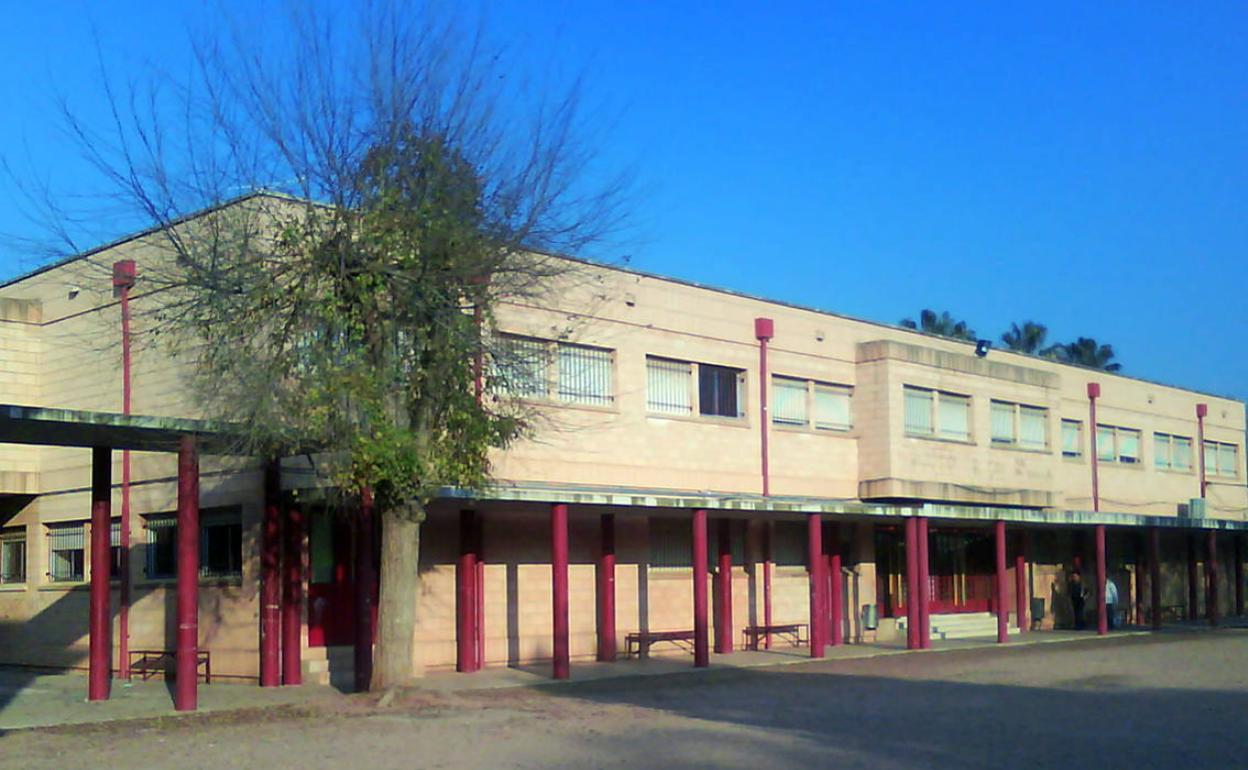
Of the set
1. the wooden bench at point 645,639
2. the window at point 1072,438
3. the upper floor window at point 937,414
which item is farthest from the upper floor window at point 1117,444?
the wooden bench at point 645,639

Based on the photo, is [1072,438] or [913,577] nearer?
[913,577]

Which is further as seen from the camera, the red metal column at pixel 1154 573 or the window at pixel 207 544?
the red metal column at pixel 1154 573

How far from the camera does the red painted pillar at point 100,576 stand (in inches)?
742

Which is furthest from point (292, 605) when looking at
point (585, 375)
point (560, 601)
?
point (585, 375)

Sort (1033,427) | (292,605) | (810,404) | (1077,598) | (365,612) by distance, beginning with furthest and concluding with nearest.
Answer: (1077,598) < (1033,427) < (810,404) < (292,605) < (365,612)

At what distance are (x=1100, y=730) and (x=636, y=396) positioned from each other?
42.5 feet

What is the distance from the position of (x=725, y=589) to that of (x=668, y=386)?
4.32 metres

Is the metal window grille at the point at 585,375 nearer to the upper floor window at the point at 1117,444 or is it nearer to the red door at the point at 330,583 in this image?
the red door at the point at 330,583

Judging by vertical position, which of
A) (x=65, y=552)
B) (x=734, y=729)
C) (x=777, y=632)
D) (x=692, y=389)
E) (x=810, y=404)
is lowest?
(x=777, y=632)

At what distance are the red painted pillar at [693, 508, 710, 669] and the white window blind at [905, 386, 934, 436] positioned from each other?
949cm

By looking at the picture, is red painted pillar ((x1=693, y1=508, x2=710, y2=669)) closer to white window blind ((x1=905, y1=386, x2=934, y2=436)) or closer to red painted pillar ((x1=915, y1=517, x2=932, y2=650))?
red painted pillar ((x1=915, y1=517, x2=932, y2=650))

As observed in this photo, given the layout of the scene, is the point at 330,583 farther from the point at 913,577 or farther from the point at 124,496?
the point at 913,577

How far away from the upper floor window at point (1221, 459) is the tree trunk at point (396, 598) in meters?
35.9

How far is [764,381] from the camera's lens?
29.7 meters
